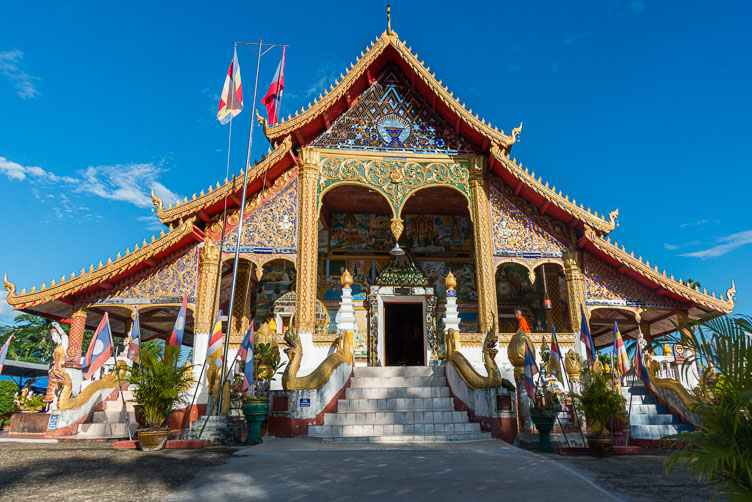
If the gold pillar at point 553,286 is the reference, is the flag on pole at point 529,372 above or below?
below

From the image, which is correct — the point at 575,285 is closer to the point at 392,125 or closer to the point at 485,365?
the point at 485,365

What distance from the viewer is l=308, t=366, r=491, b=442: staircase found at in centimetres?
839

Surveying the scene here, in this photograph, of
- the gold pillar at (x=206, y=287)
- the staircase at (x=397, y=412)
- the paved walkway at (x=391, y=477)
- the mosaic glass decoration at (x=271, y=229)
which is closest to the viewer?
the paved walkway at (x=391, y=477)

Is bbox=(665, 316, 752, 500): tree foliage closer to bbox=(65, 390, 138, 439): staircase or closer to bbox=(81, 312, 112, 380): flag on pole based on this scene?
bbox=(81, 312, 112, 380): flag on pole

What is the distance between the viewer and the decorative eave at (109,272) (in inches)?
419

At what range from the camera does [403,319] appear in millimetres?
16922

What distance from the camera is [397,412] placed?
9102 mm

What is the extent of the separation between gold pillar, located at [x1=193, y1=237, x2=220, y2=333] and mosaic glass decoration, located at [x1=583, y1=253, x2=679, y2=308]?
8.89m

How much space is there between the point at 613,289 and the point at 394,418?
6.66 meters

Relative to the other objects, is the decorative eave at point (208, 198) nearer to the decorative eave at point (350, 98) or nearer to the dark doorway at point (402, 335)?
the decorative eave at point (350, 98)

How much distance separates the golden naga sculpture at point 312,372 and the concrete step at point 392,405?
707mm

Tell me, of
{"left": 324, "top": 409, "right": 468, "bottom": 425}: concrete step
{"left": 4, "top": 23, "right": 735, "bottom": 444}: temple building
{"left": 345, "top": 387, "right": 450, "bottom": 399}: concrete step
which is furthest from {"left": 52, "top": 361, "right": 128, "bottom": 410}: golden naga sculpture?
{"left": 345, "top": 387, "right": 450, "bottom": 399}: concrete step

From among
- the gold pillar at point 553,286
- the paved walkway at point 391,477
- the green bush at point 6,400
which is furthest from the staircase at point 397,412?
the green bush at point 6,400

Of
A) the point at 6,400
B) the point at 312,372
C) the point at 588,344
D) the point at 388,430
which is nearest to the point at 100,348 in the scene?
the point at 312,372
